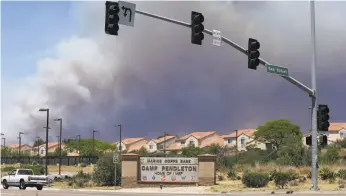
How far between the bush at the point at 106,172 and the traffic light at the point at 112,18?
26.2m

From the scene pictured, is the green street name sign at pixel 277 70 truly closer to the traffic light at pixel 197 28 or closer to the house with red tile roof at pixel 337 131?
the traffic light at pixel 197 28

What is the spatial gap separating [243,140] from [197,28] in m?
137

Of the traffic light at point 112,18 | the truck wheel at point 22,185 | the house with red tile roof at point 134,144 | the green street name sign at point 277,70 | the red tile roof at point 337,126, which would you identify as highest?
the red tile roof at point 337,126

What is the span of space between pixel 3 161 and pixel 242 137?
67.2 m

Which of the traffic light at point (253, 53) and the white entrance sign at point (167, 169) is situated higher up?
the traffic light at point (253, 53)

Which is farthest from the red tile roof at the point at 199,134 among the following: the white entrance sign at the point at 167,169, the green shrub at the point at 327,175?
the green shrub at the point at 327,175

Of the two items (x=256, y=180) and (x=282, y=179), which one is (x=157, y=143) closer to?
(x=256, y=180)

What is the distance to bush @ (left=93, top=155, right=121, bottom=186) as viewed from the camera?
4481 centimetres

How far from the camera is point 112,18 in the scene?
1991cm

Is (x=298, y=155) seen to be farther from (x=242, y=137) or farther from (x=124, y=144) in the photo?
(x=124, y=144)

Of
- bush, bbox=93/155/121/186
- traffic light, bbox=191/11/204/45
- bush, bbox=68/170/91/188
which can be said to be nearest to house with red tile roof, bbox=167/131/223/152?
bush, bbox=68/170/91/188

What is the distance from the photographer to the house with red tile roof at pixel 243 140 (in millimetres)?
146250

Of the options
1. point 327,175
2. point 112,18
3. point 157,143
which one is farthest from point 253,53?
point 157,143

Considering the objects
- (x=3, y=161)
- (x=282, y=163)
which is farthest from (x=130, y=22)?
(x=3, y=161)
